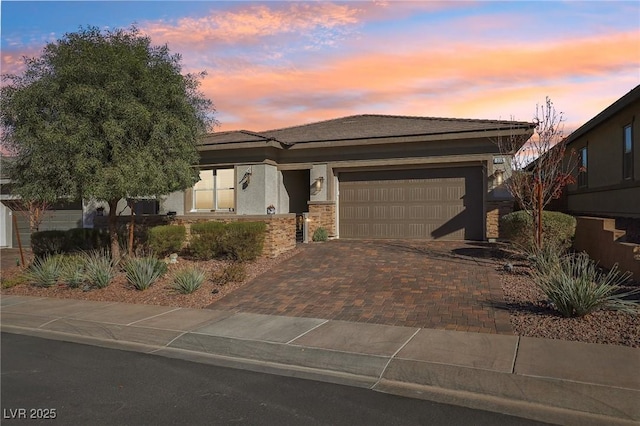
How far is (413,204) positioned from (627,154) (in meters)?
6.38

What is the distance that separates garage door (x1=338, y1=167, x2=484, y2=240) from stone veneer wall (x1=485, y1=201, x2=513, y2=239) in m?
0.49

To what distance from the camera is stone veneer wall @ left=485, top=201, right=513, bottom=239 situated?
14.9m

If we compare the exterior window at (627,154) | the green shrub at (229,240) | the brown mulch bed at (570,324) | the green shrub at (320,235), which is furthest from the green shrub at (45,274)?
the exterior window at (627,154)

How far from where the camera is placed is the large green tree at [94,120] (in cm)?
1094

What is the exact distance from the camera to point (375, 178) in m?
16.9

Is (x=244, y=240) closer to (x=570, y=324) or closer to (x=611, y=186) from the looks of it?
(x=570, y=324)

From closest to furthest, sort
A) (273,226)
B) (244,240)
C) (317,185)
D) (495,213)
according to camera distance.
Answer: (244,240), (273,226), (495,213), (317,185)

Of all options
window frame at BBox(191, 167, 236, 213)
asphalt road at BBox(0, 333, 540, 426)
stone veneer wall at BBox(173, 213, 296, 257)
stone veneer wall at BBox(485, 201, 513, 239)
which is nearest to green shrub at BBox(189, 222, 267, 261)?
stone veneer wall at BBox(173, 213, 296, 257)

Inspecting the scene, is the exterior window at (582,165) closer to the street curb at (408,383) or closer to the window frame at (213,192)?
the window frame at (213,192)

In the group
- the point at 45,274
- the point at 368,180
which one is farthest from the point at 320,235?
the point at 45,274

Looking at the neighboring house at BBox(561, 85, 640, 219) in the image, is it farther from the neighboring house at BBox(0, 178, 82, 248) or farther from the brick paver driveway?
the neighboring house at BBox(0, 178, 82, 248)

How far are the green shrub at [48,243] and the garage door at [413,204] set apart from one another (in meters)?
9.50

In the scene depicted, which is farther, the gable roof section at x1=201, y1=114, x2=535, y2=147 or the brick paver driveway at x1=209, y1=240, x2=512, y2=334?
the gable roof section at x1=201, y1=114, x2=535, y2=147

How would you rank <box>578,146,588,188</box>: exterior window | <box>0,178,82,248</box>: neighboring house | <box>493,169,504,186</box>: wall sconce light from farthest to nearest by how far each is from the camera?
<box>0,178,82,248</box>: neighboring house → <box>578,146,588,188</box>: exterior window → <box>493,169,504,186</box>: wall sconce light
